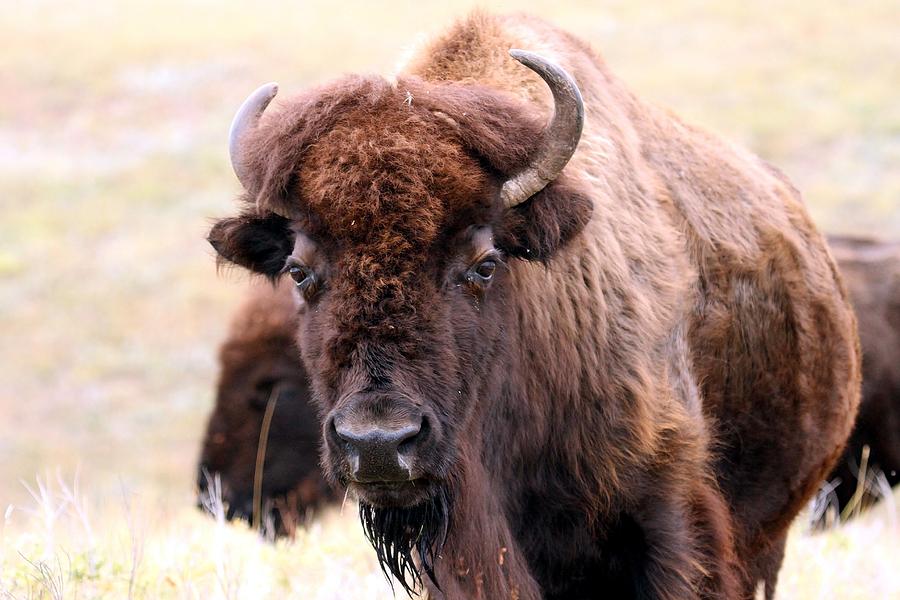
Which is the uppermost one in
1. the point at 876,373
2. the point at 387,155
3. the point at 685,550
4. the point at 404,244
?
the point at 387,155

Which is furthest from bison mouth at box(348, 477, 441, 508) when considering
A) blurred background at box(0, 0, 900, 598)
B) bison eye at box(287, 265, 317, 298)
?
blurred background at box(0, 0, 900, 598)

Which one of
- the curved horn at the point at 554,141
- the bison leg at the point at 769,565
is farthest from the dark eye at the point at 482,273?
the bison leg at the point at 769,565

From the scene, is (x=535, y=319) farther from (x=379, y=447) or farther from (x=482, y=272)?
(x=379, y=447)

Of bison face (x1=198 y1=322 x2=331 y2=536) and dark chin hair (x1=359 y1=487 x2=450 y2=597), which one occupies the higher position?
dark chin hair (x1=359 y1=487 x2=450 y2=597)

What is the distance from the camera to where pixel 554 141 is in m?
4.37

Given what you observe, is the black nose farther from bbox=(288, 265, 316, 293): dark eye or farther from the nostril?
bbox=(288, 265, 316, 293): dark eye

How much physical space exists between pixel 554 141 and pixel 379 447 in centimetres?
132

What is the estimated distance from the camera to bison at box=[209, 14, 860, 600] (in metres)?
4.05

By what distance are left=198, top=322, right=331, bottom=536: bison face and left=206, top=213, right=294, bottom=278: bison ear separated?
20.2ft

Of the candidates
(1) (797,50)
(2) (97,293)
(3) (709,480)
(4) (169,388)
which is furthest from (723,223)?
(1) (797,50)

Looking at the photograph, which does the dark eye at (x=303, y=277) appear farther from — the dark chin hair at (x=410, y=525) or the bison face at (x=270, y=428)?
the bison face at (x=270, y=428)

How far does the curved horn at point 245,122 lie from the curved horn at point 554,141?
3.24ft

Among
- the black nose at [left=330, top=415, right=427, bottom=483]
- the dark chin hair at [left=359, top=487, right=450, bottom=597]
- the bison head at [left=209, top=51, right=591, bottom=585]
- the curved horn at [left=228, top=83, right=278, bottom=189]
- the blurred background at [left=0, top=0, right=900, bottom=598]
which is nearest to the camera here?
the black nose at [left=330, top=415, right=427, bottom=483]

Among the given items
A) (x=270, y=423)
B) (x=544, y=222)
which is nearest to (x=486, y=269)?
(x=544, y=222)
